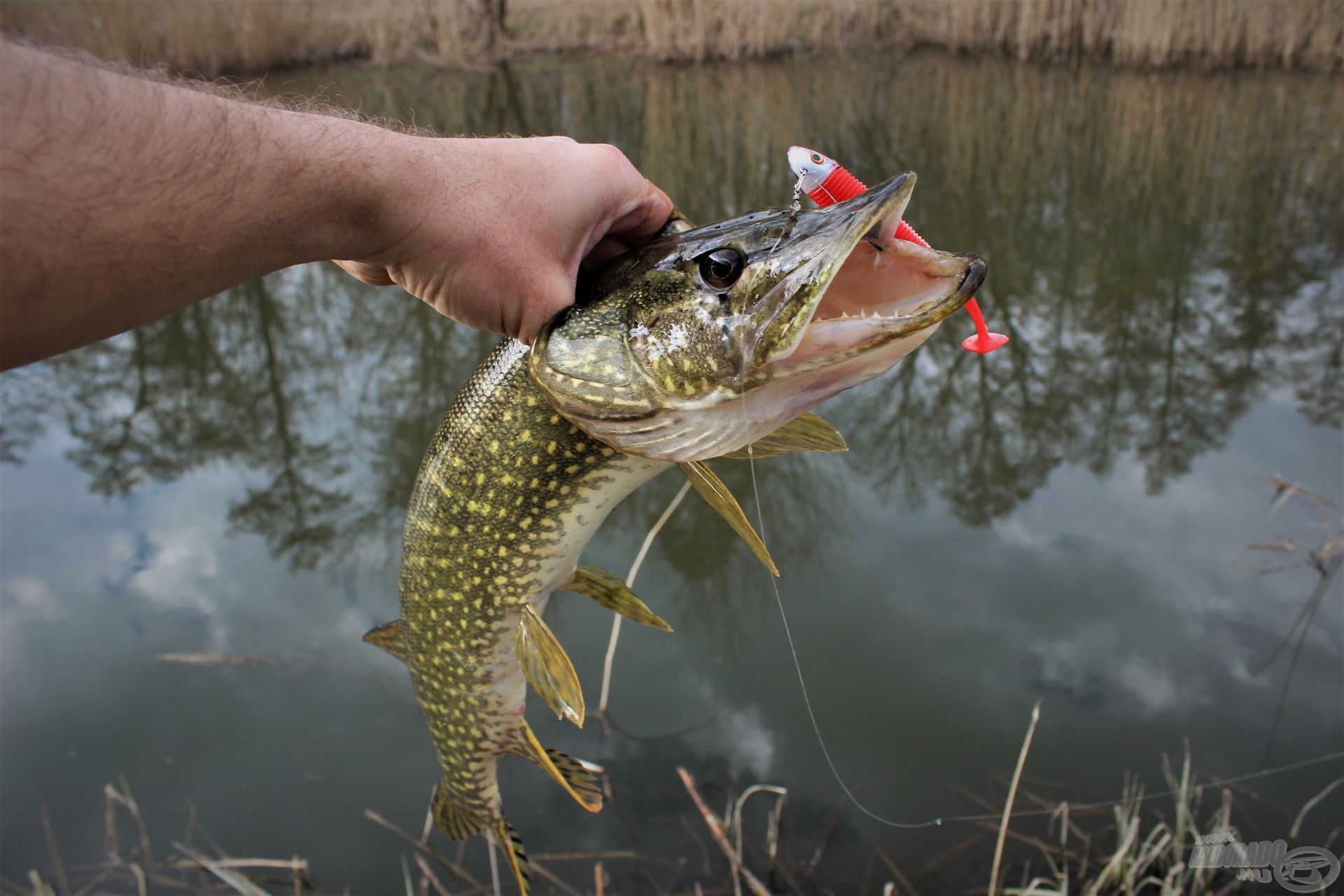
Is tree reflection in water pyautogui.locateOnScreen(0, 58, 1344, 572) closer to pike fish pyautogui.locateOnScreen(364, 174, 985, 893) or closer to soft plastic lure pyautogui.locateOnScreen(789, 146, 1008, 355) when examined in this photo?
pike fish pyautogui.locateOnScreen(364, 174, 985, 893)

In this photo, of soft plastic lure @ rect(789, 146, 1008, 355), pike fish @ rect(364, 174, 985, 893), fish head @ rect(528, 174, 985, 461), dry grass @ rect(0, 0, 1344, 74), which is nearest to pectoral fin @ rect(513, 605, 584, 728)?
pike fish @ rect(364, 174, 985, 893)

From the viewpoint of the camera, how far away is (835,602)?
11.1ft

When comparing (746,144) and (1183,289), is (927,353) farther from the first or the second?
(746,144)

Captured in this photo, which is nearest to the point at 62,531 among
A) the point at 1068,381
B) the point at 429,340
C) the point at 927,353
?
the point at 429,340

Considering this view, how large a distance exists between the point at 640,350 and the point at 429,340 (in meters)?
4.51

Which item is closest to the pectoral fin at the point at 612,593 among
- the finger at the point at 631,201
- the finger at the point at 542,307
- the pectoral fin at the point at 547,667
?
the pectoral fin at the point at 547,667

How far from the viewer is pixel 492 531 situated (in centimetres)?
153

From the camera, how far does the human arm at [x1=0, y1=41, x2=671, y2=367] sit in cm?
93

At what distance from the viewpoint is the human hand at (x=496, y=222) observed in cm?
125

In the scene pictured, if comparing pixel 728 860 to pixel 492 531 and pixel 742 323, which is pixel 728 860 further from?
pixel 742 323

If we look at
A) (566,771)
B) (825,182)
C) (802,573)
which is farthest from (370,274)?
(802,573)

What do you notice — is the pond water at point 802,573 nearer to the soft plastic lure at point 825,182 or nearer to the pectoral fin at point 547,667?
the soft plastic lure at point 825,182

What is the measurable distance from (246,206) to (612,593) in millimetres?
923

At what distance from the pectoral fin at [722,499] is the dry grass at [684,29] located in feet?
25.8
